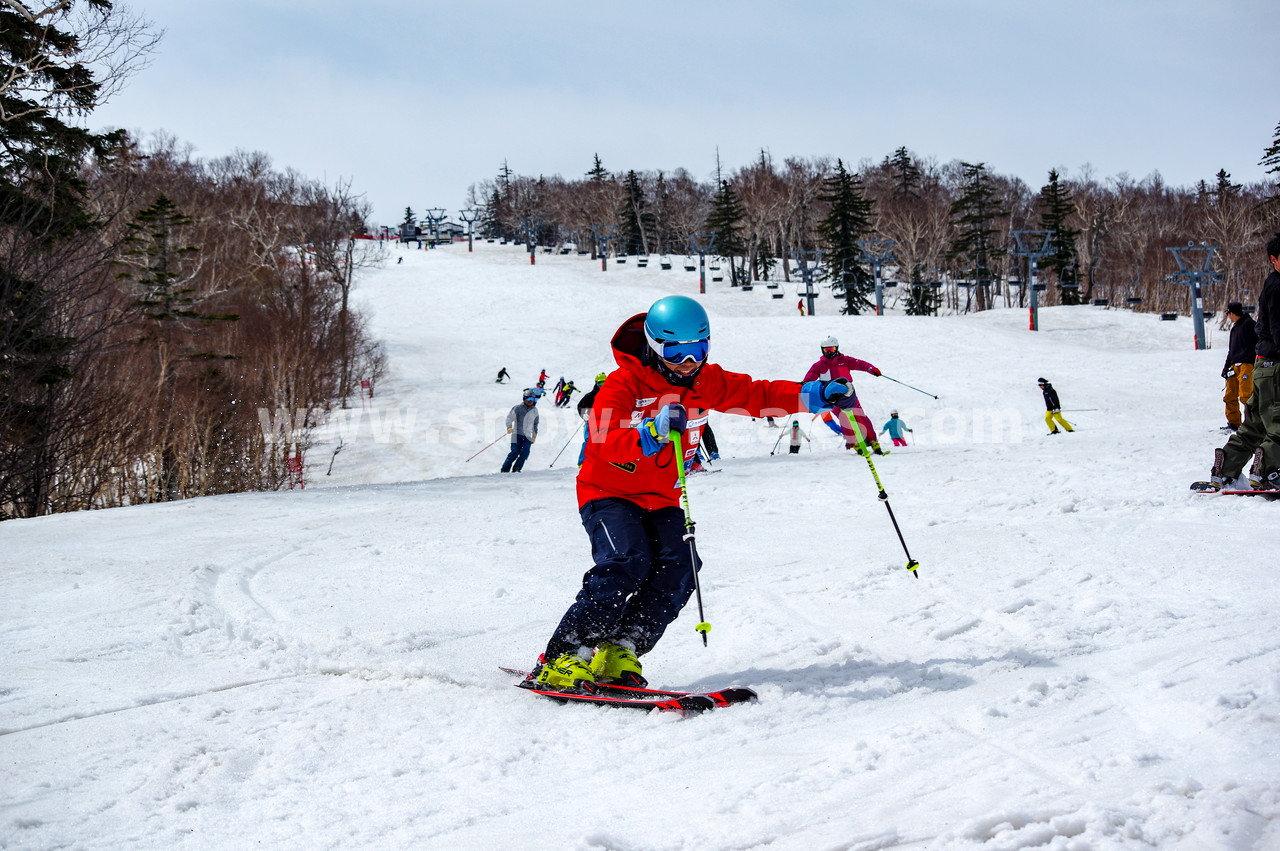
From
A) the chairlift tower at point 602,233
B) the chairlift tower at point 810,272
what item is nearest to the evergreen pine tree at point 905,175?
the chairlift tower at point 810,272

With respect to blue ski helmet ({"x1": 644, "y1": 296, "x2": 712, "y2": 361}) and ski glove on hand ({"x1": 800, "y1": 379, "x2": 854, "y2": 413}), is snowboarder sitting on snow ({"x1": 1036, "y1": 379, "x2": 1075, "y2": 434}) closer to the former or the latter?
ski glove on hand ({"x1": 800, "y1": 379, "x2": 854, "y2": 413})

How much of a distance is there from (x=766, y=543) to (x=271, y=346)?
2368 cm

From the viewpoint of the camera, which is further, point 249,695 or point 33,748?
point 249,695

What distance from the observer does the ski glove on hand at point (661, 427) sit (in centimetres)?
358

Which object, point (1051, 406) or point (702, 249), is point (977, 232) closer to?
point (702, 249)

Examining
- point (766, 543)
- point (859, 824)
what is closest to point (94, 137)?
point (766, 543)

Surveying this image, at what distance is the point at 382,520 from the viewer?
29.8 ft

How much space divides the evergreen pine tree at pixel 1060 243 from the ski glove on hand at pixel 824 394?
51530 millimetres

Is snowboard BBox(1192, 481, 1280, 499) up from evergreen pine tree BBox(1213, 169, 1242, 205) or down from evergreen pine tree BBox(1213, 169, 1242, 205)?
down

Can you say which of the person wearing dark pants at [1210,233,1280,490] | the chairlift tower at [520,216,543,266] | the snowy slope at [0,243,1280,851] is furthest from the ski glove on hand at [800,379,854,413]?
the chairlift tower at [520,216,543,266]

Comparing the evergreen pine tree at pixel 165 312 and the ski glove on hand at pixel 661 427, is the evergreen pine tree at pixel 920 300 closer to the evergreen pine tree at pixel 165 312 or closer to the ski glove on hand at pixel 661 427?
the evergreen pine tree at pixel 165 312

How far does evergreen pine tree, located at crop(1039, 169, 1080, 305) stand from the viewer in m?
51.5

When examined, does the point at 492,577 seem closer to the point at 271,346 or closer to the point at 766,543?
the point at 766,543

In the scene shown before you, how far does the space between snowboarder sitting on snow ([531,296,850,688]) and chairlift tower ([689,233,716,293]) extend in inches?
1976
